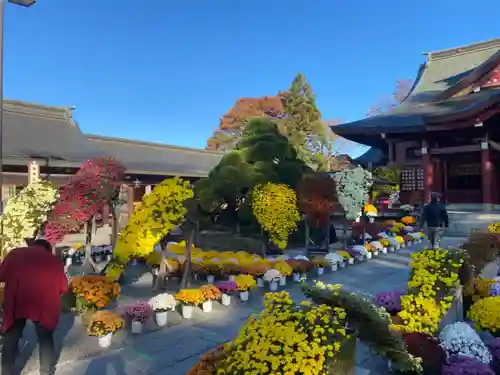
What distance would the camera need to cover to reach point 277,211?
10117 millimetres

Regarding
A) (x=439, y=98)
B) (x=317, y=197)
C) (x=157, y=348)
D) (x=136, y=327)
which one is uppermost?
(x=439, y=98)

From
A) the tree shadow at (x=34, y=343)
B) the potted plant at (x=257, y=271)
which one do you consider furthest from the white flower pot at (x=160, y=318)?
the potted plant at (x=257, y=271)

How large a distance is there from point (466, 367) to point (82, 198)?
21.4 ft

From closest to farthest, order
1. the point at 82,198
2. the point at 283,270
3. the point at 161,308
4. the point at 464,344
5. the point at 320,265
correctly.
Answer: the point at 464,344, the point at 161,308, the point at 82,198, the point at 283,270, the point at 320,265

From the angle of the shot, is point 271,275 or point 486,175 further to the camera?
point 486,175

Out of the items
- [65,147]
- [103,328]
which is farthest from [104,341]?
[65,147]

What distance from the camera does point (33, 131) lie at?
60.4 feet

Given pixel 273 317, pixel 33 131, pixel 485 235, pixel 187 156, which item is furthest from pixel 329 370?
pixel 187 156

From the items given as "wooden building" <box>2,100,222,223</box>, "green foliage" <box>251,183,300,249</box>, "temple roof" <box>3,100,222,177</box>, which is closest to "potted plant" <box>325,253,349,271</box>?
"green foliage" <box>251,183,300,249</box>

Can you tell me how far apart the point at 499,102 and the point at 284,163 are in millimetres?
10376

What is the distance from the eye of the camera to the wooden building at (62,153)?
15141 mm

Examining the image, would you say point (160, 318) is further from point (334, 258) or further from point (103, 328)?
point (334, 258)

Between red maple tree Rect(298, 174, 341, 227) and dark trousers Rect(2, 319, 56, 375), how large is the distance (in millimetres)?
7795

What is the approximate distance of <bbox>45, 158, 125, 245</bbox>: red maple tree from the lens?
7.28 m
